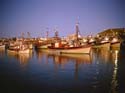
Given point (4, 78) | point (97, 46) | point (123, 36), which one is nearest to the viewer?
point (4, 78)

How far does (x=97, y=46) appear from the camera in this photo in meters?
33.7

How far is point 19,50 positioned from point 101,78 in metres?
15.6

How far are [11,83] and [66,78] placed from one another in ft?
6.91

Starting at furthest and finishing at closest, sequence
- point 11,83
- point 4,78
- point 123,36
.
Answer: point 123,36, point 4,78, point 11,83

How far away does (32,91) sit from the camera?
776cm

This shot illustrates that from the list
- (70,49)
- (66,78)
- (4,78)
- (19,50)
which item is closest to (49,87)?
(66,78)

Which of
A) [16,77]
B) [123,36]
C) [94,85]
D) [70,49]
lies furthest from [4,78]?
[123,36]

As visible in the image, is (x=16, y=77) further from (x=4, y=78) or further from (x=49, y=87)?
(x=49, y=87)

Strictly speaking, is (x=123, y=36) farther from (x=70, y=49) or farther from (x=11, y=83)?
(x=11, y=83)

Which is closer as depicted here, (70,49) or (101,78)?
(101,78)

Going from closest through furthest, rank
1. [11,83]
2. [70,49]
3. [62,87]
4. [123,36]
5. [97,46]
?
[62,87]
[11,83]
[70,49]
[97,46]
[123,36]

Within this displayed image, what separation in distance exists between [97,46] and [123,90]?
25.9m

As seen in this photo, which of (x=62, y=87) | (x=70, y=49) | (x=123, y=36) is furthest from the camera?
(x=123, y=36)

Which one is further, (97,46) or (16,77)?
(97,46)
